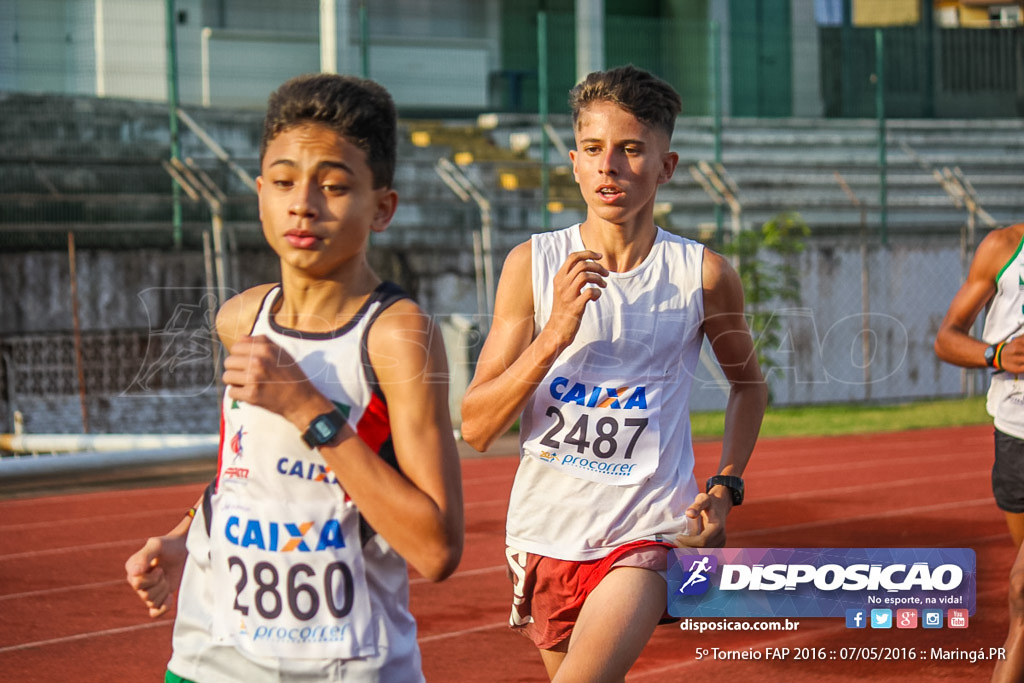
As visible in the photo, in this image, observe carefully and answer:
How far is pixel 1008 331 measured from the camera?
13.8ft

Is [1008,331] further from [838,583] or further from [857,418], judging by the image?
[857,418]

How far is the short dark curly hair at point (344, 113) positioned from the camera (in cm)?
223

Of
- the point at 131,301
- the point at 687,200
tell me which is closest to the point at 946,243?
the point at 687,200

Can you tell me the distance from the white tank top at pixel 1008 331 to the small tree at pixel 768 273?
9.73 metres

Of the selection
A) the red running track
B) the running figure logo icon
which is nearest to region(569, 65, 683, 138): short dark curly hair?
the running figure logo icon

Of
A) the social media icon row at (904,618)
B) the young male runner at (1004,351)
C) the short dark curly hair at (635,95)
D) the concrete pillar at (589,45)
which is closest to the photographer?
the short dark curly hair at (635,95)

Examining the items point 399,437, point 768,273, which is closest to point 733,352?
point 399,437

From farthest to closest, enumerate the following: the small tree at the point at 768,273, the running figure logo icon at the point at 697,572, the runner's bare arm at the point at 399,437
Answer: the small tree at the point at 768,273 < the running figure logo icon at the point at 697,572 < the runner's bare arm at the point at 399,437

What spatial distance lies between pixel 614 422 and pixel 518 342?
0.31 meters

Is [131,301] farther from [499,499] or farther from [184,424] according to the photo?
[499,499]

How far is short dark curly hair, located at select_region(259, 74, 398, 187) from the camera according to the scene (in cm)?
223

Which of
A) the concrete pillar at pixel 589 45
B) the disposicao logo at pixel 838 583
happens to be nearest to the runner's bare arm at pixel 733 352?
the disposicao logo at pixel 838 583

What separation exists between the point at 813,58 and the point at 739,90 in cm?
210

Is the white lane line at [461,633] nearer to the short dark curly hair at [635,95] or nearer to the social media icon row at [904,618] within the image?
the social media icon row at [904,618]
